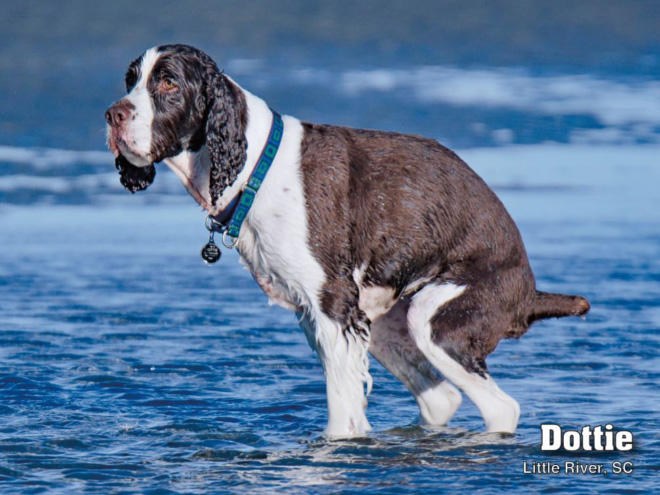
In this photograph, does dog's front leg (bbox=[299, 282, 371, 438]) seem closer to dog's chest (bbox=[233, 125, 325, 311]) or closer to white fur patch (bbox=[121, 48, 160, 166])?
dog's chest (bbox=[233, 125, 325, 311])

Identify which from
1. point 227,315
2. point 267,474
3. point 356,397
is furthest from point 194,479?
point 227,315

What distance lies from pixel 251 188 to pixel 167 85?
2.59 ft

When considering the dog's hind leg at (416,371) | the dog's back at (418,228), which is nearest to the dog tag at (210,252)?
the dog's back at (418,228)

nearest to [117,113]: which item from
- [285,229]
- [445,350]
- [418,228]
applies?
[285,229]

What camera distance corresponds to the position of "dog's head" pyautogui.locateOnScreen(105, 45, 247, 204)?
6918 millimetres

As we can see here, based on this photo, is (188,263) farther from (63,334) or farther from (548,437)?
(548,437)

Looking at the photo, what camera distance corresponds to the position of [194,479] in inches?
262

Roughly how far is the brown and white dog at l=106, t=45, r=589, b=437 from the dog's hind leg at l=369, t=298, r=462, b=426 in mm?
213

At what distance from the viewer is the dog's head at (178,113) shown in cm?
692

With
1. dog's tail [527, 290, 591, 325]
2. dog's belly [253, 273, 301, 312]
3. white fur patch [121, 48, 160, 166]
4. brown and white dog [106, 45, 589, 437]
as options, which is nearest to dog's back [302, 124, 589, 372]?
brown and white dog [106, 45, 589, 437]

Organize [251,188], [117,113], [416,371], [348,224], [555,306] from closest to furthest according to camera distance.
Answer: [117,113] → [251,188] → [348,224] → [555,306] → [416,371]

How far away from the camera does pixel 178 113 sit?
23.1 ft

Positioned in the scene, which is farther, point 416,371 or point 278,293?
point 416,371

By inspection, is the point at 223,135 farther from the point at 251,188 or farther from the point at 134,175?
the point at 134,175
